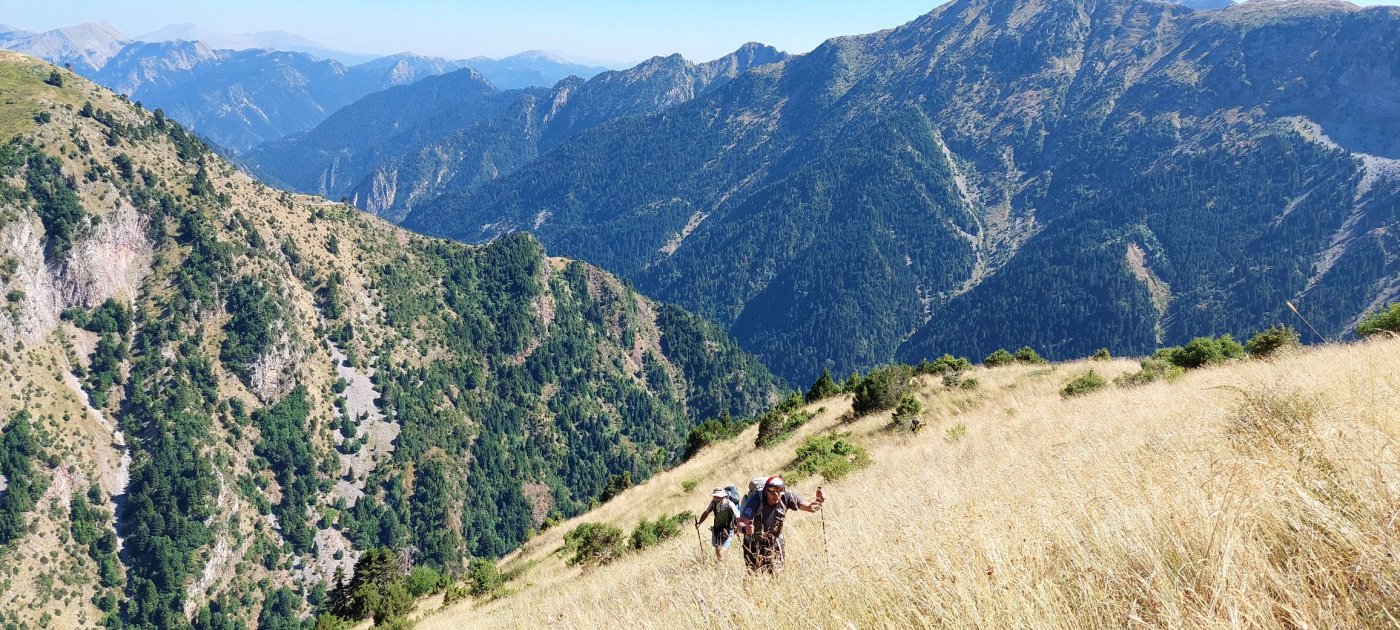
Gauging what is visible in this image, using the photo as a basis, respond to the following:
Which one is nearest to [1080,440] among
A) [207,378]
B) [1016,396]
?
[1016,396]

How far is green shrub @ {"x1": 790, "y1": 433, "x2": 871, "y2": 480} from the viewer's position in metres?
17.0

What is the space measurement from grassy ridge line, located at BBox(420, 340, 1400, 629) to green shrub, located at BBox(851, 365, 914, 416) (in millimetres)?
19105

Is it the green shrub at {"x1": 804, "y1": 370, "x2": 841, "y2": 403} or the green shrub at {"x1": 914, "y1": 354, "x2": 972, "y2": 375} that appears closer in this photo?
the green shrub at {"x1": 914, "y1": 354, "x2": 972, "y2": 375}

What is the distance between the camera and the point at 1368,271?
617 feet

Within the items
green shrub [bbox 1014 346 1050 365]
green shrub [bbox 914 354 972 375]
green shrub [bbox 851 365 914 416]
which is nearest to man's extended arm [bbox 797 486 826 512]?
green shrub [bbox 851 365 914 416]

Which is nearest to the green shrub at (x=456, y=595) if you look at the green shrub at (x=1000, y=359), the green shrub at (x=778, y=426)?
the green shrub at (x=778, y=426)

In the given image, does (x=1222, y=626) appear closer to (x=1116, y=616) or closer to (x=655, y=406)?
(x=1116, y=616)

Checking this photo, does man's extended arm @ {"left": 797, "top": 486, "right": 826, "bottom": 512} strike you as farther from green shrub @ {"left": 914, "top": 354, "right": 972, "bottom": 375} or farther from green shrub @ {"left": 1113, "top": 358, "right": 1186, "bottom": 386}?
green shrub @ {"left": 914, "top": 354, "right": 972, "bottom": 375}

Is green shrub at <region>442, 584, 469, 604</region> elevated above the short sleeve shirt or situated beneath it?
situated beneath

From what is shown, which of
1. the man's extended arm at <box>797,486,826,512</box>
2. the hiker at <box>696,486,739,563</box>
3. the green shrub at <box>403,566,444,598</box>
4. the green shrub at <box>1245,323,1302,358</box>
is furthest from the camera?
the green shrub at <box>403,566,444,598</box>

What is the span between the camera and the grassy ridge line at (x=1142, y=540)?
2.71m

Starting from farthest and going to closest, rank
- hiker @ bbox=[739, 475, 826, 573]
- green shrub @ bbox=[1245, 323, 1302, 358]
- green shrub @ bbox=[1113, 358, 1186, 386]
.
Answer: green shrub @ bbox=[1245, 323, 1302, 358]
green shrub @ bbox=[1113, 358, 1186, 386]
hiker @ bbox=[739, 475, 826, 573]

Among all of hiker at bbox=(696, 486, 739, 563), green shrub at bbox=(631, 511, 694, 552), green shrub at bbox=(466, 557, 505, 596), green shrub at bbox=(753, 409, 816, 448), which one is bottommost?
green shrub at bbox=(466, 557, 505, 596)

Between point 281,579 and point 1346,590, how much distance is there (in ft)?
469
